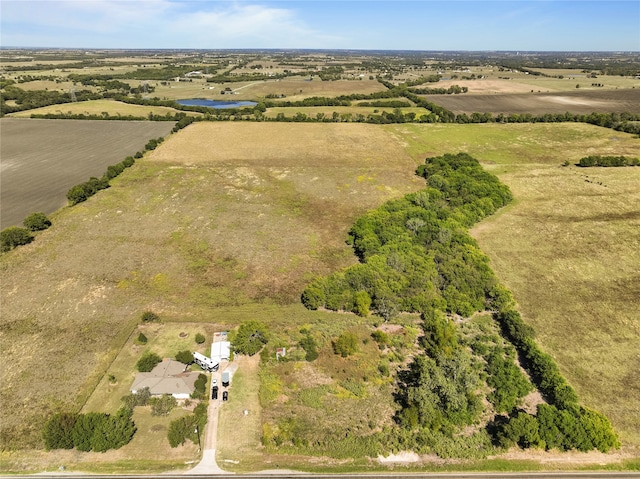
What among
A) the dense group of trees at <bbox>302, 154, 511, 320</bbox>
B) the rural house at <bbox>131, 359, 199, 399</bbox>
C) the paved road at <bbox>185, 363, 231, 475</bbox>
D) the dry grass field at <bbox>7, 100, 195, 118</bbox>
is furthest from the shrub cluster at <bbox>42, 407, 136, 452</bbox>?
the dry grass field at <bbox>7, 100, 195, 118</bbox>

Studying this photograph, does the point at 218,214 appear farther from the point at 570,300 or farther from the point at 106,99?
the point at 106,99

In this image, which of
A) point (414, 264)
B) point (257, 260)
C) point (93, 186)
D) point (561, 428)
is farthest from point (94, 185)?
point (561, 428)

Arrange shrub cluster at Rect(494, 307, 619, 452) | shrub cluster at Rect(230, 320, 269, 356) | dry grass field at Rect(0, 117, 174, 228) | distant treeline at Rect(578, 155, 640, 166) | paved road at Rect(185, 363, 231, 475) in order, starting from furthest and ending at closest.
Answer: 1. distant treeline at Rect(578, 155, 640, 166)
2. dry grass field at Rect(0, 117, 174, 228)
3. shrub cluster at Rect(230, 320, 269, 356)
4. shrub cluster at Rect(494, 307, 619, 452)
5. paved road at Rect(185, 363, 231, 475)

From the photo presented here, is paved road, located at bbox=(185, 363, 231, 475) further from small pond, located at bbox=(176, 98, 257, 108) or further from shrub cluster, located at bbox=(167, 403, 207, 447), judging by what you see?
small pond, located at bbox=(176, 98, 257, 108)

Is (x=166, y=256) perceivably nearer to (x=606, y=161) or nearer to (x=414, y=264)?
(x=414, y=264)

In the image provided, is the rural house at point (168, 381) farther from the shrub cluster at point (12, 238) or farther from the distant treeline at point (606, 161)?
the distant treeline at point (606, 161)

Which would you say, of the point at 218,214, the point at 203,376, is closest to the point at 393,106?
the point at 218,214

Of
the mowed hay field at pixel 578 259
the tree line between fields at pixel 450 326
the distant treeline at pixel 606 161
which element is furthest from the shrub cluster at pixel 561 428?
the distant treeline at pixel 606 161
